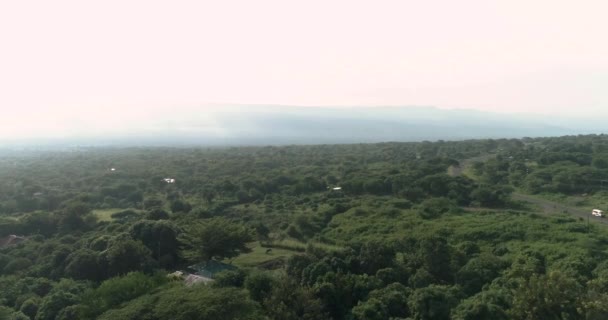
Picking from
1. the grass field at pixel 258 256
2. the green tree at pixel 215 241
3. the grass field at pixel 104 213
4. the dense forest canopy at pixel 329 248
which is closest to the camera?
the dense forest canopy at pixel 329 248

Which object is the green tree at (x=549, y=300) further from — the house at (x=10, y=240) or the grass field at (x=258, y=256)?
the house at (x=10, y=240)

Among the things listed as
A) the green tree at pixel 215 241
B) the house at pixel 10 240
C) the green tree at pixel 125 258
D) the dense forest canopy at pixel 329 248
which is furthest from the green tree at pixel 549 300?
the house at pixel 10 240

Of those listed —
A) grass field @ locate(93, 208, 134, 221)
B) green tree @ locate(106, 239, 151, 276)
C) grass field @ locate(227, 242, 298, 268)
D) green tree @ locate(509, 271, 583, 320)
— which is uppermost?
green tree @ locate(509, 271, 583, 320)

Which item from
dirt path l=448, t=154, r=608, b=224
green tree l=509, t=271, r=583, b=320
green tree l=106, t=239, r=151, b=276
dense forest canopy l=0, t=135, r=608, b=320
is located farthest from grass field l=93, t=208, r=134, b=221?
dirt path l=448, t=154, r=608, b=224

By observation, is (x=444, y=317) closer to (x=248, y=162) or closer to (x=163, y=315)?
(x=163, y=315)

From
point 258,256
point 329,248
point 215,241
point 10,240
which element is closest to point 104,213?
point 10,240

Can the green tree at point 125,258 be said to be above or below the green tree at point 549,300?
below

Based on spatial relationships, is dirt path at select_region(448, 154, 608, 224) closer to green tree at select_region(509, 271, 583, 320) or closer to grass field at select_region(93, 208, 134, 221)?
green tree at select_region(509, 271, 583, 320)

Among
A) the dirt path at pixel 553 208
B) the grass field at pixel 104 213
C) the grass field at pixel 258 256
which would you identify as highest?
the dirt path at pixel 553 208

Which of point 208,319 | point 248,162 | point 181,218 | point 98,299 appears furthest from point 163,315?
point 248,162
